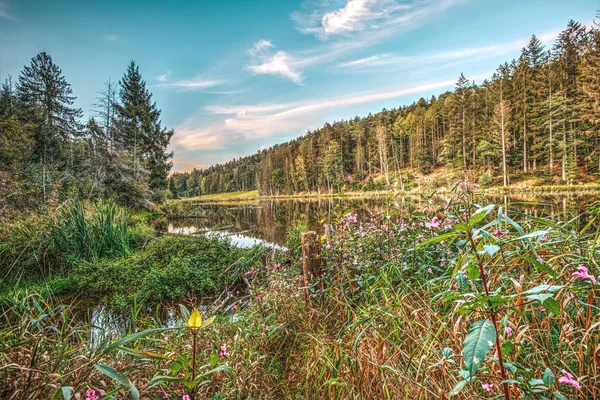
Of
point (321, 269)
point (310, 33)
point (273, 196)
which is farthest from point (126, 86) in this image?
point (273, 196)

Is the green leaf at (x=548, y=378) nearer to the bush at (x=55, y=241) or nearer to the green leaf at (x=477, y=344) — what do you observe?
the green leaf at (x=477, y=344)

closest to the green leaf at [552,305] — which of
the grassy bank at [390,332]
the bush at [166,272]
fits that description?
the grassy bank at [390,332]

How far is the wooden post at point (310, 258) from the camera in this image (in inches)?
120

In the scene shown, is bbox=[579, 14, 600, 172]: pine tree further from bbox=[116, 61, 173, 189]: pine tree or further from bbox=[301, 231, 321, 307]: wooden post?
bbox=[116, 61, 173, 189]: pine tree

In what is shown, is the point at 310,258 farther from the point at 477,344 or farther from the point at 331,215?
the point at 331,215

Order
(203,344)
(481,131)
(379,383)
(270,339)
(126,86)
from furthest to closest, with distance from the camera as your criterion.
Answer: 1. (481,131)
2. (126,86)
3. (270,339)
4. (203,344)
5. (379,383)

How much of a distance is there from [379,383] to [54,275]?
6.90 metres

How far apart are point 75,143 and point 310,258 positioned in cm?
3116

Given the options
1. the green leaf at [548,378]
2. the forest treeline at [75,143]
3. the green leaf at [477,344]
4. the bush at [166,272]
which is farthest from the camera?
the forest treeline at [75,143]

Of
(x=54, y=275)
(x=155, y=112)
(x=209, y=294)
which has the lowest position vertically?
(x=209, y=294)

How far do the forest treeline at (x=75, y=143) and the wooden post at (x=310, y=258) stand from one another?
7.80 metres

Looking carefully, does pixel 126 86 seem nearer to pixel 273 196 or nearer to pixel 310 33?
pixel 310 33

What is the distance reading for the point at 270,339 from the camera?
2.45 meters

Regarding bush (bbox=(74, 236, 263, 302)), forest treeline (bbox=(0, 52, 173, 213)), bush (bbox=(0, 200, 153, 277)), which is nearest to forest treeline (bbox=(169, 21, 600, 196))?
forest treeline (bbox=(0, 52, 173, 213))
